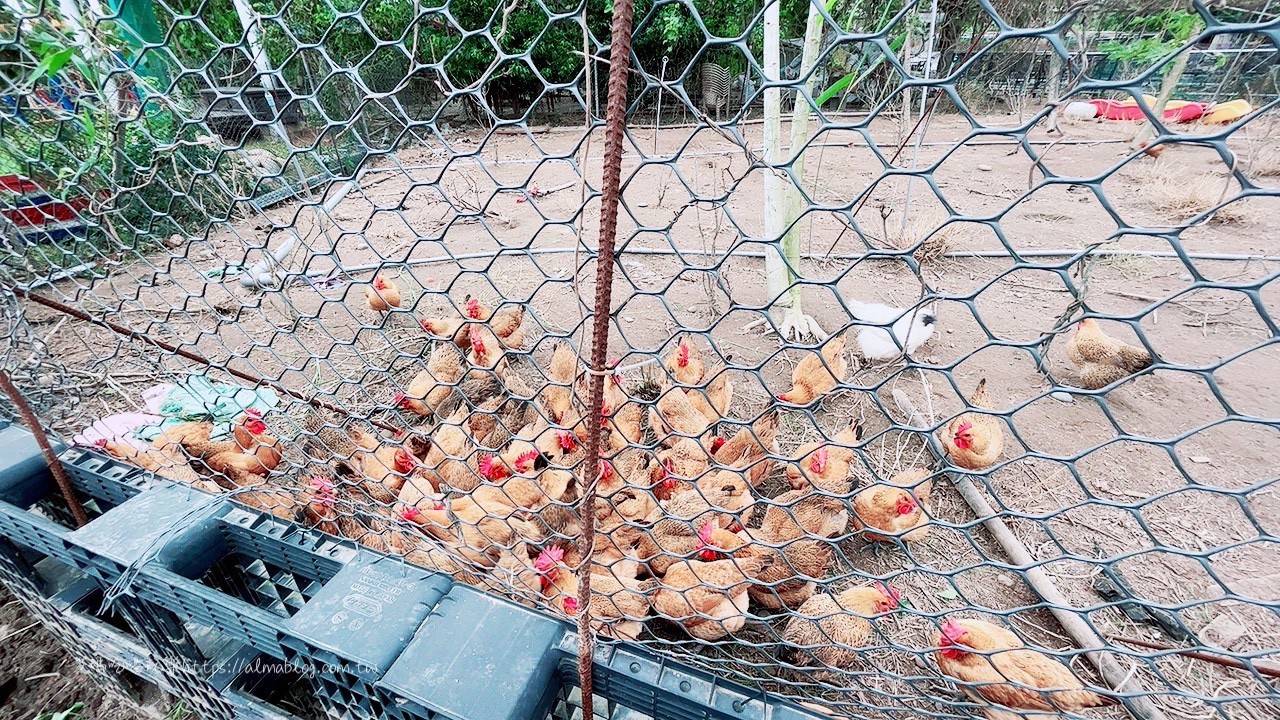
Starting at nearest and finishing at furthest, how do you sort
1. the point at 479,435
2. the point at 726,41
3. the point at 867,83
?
the point at 726,41 < the point at 479,435 < the point at 867,83

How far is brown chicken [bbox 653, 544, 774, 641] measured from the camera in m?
1.32

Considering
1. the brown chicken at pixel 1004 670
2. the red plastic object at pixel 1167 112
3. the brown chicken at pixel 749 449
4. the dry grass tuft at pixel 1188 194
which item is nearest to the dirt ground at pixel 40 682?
the brown chicken at pixel 749 449

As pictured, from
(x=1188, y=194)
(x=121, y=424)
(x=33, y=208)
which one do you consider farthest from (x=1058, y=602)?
(x=1188, y=194)

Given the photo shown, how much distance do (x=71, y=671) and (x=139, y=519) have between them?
2.62 ft

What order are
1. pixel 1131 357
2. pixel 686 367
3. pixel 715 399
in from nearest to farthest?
pixel 715 399 < pixel 686 367 < pixel 1131 357

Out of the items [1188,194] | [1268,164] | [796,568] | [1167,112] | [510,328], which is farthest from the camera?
[1167,112]

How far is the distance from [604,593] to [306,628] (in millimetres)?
599

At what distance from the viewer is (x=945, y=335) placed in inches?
125

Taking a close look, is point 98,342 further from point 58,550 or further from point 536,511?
point 536,511

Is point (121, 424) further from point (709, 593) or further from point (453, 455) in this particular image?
point (709, 593)

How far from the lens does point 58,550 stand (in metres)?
1.29

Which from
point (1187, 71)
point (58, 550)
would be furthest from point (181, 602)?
point (1187, 71)

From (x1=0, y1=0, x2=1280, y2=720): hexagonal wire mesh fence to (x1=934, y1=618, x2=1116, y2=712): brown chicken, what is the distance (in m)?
0.01

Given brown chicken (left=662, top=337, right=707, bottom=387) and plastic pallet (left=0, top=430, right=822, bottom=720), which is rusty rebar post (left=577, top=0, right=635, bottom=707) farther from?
brown chicken (left=662, top=337, right=707, bottom=387)
